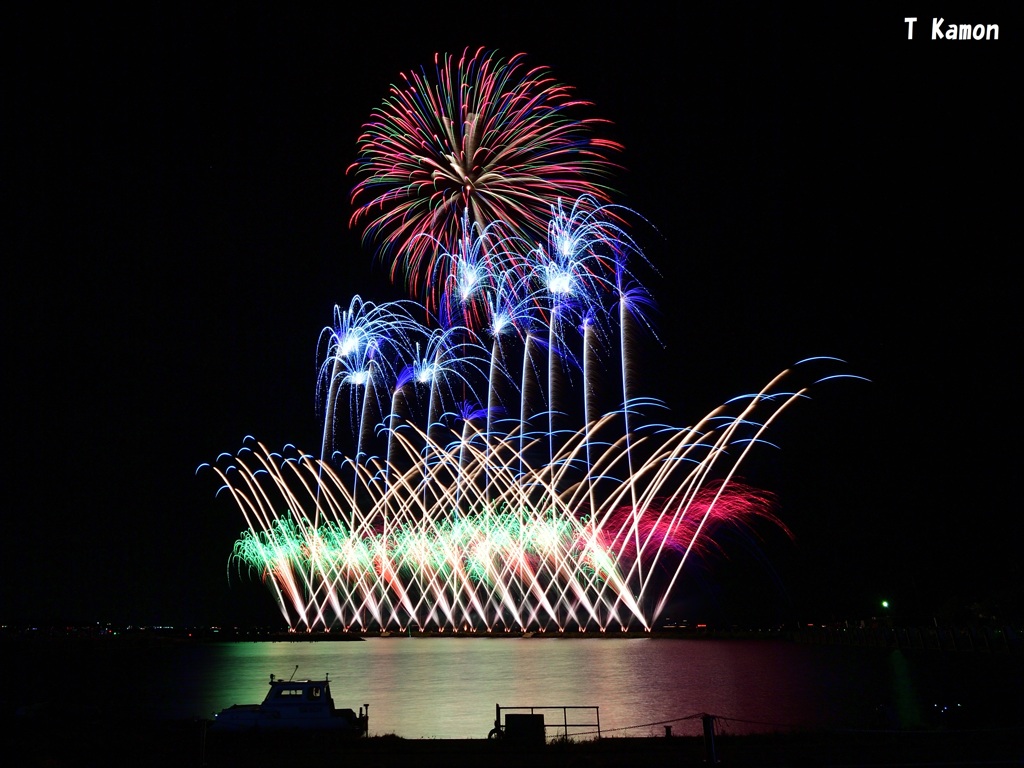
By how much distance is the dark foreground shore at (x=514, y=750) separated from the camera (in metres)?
16.6

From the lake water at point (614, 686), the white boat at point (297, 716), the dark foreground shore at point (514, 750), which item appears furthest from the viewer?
the lake water at point (614, 686)

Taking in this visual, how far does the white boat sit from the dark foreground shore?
9.55ft

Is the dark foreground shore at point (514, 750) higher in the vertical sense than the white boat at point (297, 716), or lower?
lower

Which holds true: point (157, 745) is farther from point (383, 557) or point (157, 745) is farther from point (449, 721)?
point (383, 557)

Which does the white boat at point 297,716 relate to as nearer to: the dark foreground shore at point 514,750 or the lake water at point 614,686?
the dark foreground shore at point 514,750

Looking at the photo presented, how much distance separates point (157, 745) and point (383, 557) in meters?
49.8

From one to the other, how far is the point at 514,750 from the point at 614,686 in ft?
77.8

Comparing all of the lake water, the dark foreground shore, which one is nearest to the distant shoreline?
the lake water

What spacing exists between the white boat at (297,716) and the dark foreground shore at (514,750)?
9.55ft

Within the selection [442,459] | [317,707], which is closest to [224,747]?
[317,707]

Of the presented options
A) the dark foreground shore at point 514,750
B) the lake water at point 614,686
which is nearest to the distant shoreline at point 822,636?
the lake water at point 614,686

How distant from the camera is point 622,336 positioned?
46.7 meters

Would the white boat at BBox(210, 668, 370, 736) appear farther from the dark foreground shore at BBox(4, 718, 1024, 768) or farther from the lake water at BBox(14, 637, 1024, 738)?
the lake water at BBox(14, 637, 1024, 738)

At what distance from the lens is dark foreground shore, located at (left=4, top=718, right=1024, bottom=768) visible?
16.6 metres
